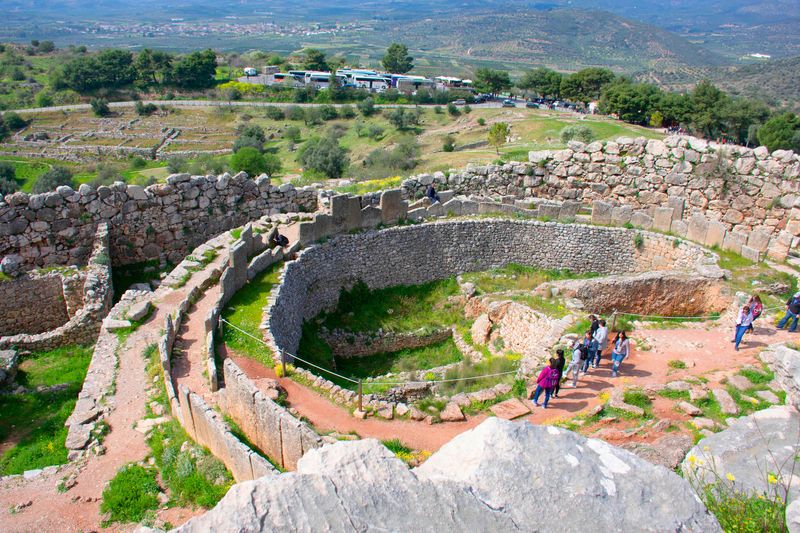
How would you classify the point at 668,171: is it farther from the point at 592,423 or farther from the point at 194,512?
the point at 194,512

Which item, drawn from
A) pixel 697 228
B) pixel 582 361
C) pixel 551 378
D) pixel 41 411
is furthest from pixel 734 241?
pixel 41 411

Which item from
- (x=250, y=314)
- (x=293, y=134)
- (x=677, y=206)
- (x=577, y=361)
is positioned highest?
(x=677, y=206)

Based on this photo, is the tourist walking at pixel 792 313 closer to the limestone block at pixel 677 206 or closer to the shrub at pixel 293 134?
the limestone block at pixel 677 206

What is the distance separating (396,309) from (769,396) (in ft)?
36.2

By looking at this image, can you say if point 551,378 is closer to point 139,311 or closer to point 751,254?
point 139,311

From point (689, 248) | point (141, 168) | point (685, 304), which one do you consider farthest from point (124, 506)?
point (141, 168)

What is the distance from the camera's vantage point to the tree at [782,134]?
5225 centimetres

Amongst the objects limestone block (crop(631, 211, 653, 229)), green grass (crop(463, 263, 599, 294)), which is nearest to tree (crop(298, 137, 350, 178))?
green grass (crop(463, 263, 599, 294))

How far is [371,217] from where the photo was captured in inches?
794

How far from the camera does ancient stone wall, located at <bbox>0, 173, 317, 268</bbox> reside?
57.1 ft

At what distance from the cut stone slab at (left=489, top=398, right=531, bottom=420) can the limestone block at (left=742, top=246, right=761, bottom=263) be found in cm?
1181

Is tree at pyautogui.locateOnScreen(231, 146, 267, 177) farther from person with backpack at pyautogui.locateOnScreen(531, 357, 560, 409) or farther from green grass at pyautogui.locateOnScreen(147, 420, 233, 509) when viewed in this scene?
person with backpack at pyautogui.locateOnScreen(531, 357, 560, 409)

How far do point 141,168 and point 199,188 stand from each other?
4983cm

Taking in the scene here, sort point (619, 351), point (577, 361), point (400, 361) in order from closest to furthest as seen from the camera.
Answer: point (577, 361) < point (619, 351) < point (400, 361)
